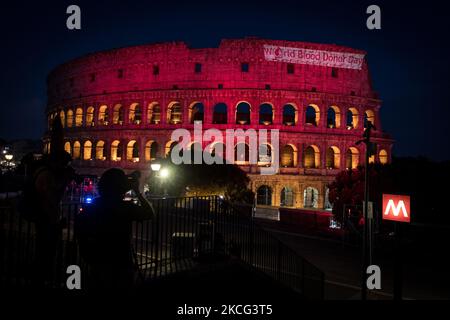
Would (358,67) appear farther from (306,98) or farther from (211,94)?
(211,94)

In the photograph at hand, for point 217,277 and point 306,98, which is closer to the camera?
point 217,277

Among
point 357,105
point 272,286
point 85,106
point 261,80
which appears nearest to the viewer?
point 272,286

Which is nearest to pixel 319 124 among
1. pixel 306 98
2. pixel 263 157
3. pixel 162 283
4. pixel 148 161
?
pixel 306 98

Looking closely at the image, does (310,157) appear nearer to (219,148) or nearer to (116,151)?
(219,148)

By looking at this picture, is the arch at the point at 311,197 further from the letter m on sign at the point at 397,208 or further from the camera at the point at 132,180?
the camera at the point at 132,180

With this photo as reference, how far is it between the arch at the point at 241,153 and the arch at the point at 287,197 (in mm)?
4409

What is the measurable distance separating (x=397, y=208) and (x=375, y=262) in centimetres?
875

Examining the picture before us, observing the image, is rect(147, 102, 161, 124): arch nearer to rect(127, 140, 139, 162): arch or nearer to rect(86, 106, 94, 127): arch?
rect(127, 140, 139, 162): arch

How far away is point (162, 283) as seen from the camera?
16.6 ft

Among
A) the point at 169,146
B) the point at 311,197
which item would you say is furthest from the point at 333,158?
the point at 169,146

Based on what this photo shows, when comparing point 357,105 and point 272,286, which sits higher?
point 357,105

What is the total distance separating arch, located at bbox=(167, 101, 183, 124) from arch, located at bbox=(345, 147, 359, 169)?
15.7 metres

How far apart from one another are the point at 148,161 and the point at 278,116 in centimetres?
1239
